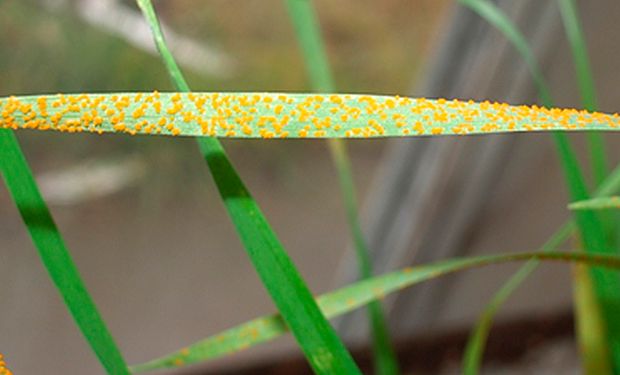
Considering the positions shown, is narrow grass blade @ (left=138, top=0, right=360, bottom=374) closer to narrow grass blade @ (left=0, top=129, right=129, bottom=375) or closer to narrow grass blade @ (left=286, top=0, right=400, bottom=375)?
narrow grass blade @ (left=0, top=129, right=129, bottom=375)

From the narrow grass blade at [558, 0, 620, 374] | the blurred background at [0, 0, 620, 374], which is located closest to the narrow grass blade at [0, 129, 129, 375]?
the narrow grass blade at [558, 0, 620, 374]

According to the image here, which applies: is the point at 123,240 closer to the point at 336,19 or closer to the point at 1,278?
the point at 1,278

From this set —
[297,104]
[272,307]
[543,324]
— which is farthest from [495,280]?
[297,104]

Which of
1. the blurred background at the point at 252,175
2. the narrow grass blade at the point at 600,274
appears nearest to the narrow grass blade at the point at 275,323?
the narrow grass blade at the point at 600,274

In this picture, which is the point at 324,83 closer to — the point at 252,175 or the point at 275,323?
the point at 275,323

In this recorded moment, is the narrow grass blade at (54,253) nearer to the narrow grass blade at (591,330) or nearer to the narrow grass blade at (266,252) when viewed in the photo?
the narrow grass blade at (266,252)

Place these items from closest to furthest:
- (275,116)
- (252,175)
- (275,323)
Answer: (275,116) < (275,323) < (252,175)

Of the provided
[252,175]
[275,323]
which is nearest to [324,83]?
[275,323]
